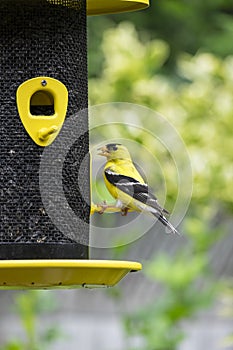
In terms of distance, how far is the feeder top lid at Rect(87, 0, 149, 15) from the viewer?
204 inches

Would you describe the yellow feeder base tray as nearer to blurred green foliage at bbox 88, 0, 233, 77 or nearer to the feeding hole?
the feeding hole

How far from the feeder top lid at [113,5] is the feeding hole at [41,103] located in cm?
50

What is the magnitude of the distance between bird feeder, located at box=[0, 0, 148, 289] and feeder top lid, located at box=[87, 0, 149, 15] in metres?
0.02

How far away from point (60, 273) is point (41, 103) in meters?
0.85

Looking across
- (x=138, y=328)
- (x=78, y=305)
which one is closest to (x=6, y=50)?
(x=138, y=328)

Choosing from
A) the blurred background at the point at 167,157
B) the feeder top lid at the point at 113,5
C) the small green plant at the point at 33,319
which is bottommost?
the small green plant at the point at 33,319

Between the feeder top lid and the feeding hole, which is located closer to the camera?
the feeding hole

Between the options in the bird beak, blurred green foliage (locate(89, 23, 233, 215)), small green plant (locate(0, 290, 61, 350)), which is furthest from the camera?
small green plant (locate(0, 290, 61, 350))

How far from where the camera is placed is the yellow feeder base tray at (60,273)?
449 cm

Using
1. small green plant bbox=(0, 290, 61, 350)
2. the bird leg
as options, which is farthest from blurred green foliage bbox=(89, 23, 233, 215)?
the bird leg

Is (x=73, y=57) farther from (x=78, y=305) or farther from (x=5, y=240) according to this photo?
(x=78, y=305)

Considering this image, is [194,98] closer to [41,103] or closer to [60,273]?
[41,103]

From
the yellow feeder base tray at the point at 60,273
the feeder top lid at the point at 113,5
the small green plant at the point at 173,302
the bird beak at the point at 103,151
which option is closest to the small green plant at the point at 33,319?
the small green plant at the point at 173,302

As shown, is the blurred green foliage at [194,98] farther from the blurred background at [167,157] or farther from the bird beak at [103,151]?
the bird beak at [103,151]
